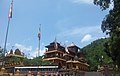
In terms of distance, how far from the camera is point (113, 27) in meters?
21.4

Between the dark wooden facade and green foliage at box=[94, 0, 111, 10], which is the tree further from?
the dark wooden facade

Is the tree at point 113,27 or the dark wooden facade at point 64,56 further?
the dark wooden facade at point 64,56

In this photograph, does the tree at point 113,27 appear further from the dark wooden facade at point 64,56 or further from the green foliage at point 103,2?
the dark wooden facade at point 64,56

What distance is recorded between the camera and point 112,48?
20734 millimetres

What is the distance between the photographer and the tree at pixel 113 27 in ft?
65.7

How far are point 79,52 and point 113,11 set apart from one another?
4574cm

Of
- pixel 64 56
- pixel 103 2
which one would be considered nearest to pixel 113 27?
pixel 103 2

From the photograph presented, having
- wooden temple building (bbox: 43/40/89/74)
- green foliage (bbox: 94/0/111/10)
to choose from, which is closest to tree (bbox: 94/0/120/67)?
green foliage (bbox: 94/0/111/10)

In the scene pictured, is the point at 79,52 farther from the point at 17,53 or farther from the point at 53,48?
the point at 17,53

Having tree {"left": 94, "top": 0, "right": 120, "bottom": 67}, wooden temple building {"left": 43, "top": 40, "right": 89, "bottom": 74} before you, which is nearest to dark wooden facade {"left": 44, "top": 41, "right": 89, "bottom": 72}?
wooden temple building {"left": 43, "top": 40, "right": 89, "bottom": 74}

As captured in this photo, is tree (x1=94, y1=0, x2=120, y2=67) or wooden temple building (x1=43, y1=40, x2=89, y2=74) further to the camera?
wooden temple building (x1=43, y1=40, x2=89, y2=74)

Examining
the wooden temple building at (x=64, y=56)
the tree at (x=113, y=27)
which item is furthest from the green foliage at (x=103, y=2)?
the wooden temple building at (x=64, y=56)

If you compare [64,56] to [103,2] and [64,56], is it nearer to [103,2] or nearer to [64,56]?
[64,56]

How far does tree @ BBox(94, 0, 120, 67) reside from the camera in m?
20.0
